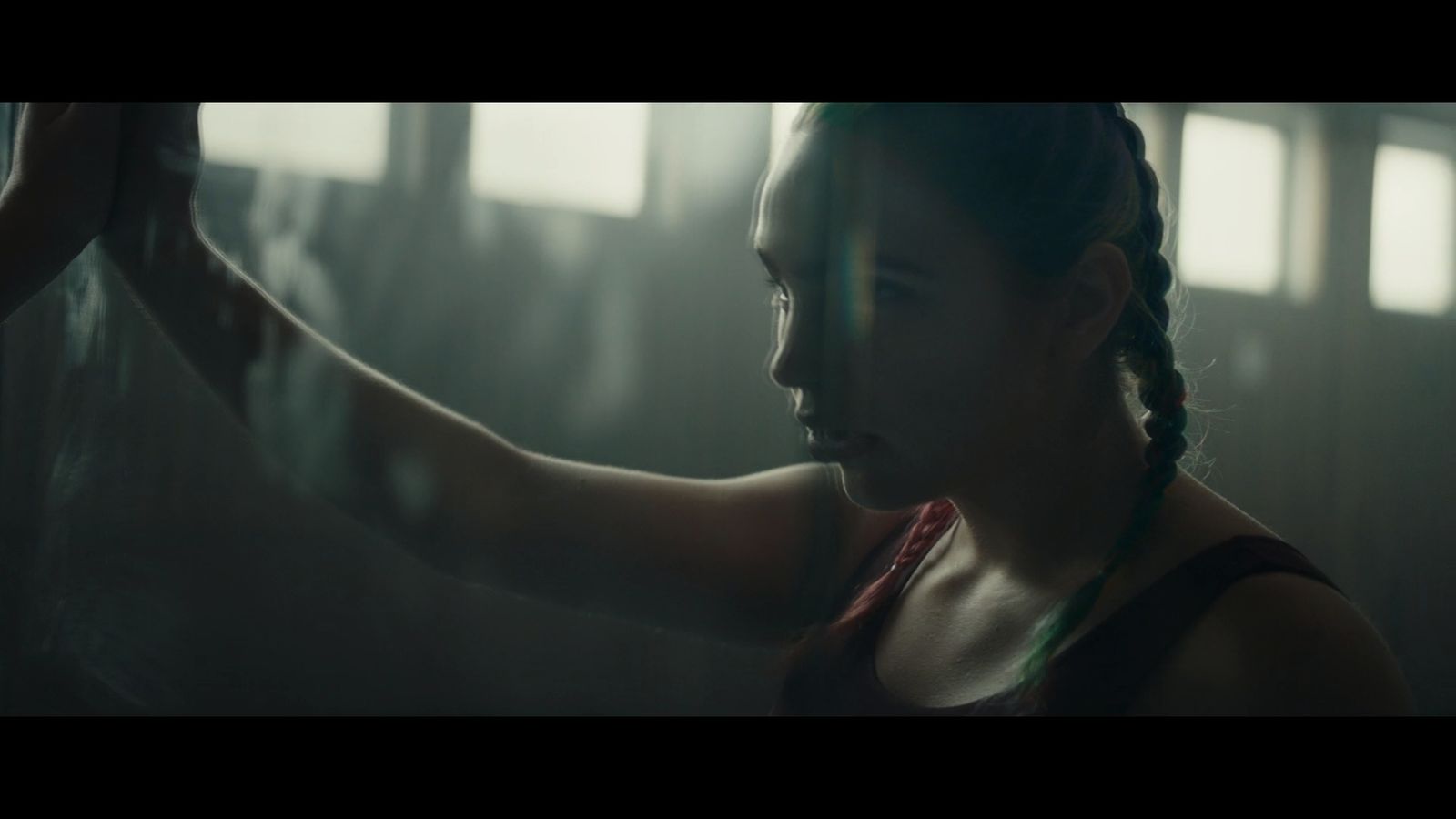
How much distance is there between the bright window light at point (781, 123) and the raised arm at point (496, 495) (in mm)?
211

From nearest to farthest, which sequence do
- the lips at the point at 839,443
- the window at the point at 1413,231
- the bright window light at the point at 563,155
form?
1. the lips at the point at 839,443
2. the bright window light at the point at 563,155
3. the window at the point at 1413,231

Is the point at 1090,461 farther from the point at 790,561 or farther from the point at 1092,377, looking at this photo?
the point at 790,561

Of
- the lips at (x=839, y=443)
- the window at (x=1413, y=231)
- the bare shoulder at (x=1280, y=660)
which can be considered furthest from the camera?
the window at (x=1413, y=231)

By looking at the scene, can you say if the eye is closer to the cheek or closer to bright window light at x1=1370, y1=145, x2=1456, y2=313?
the cheek

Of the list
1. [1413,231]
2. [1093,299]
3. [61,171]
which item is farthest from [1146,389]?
[61,171]

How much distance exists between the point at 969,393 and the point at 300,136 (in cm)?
47

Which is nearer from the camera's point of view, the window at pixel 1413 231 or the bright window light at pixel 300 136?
the bright window light at pixel 300 136

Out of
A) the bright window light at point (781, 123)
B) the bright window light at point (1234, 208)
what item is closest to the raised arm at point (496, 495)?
the bright window light at point (781, 123)

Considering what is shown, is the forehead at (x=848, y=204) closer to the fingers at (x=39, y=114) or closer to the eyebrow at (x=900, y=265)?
the eyebrow at (x=900, y=265)

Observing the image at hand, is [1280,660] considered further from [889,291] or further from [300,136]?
[300,136]

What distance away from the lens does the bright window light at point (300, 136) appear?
0.57m

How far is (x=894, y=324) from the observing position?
46 cm

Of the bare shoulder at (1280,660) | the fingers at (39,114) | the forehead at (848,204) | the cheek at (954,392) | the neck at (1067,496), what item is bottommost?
the bare shoulder at (1280,660)
